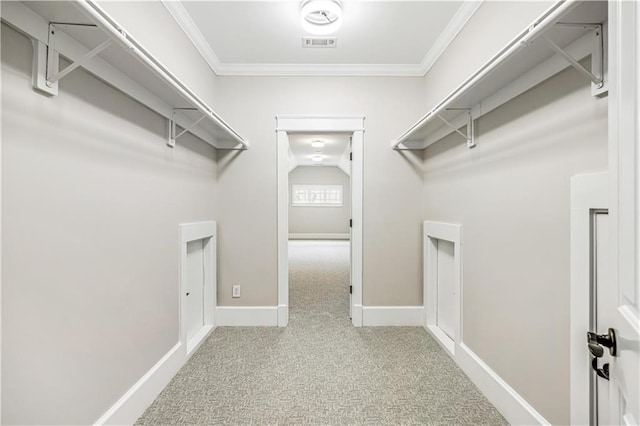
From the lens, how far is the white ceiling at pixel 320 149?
6.74 meters

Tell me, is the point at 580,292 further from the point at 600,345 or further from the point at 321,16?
the point at 321,16

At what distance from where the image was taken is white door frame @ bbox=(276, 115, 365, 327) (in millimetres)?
2895

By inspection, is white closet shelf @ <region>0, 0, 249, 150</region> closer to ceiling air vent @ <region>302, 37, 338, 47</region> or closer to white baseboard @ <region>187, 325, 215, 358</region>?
ceiling air vent @ <region>302, 37, 338, 47</region>

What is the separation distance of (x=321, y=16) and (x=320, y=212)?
348 inches

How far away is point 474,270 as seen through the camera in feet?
6.48

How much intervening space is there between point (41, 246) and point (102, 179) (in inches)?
15.6

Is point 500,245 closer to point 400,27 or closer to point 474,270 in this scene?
point 474,270

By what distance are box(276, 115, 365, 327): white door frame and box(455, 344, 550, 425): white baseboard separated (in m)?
1.06

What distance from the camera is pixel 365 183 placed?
293 centimetres

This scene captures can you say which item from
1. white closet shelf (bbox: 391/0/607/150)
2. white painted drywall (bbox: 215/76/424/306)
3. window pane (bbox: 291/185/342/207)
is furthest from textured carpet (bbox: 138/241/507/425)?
window pane (bbox: 291/185/342/207)

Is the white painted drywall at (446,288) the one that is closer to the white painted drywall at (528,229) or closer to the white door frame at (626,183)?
the white painted drywall at (528,229)

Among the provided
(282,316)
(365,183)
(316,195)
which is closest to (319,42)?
(365,183)

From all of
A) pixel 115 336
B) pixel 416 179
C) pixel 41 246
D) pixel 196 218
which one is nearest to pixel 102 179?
pixel 41 246

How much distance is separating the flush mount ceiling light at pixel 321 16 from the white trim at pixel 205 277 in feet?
5.46
